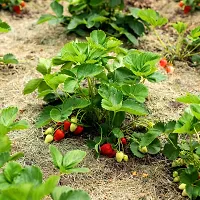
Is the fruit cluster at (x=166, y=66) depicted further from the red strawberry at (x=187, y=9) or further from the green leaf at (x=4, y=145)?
the green leaf at (x=4, y=145)

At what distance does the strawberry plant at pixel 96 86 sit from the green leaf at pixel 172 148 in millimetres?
204

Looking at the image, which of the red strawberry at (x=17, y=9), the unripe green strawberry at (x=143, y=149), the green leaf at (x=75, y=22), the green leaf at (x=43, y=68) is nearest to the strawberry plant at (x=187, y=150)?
the unripe green strawberry at (x=143, y=149)

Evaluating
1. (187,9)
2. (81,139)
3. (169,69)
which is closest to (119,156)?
(81,139)

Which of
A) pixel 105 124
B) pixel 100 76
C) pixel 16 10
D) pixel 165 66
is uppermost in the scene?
pixel 100 76

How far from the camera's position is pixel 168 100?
3211mm

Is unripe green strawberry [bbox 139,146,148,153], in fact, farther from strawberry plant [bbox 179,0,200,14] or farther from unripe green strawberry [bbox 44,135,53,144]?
strawberry plant [bbox 179,0,200,14]

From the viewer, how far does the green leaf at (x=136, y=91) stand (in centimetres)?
251

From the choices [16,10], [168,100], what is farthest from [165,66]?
[16,10]

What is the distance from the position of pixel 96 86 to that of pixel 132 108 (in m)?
0.45

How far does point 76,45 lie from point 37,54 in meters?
1.25

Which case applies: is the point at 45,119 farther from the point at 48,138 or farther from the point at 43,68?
the point at 43,68

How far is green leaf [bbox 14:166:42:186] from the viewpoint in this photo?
1.83 m

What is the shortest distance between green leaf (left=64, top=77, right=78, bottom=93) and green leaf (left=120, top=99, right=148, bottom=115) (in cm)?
28

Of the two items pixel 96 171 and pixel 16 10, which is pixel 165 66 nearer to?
pixel 96 171
